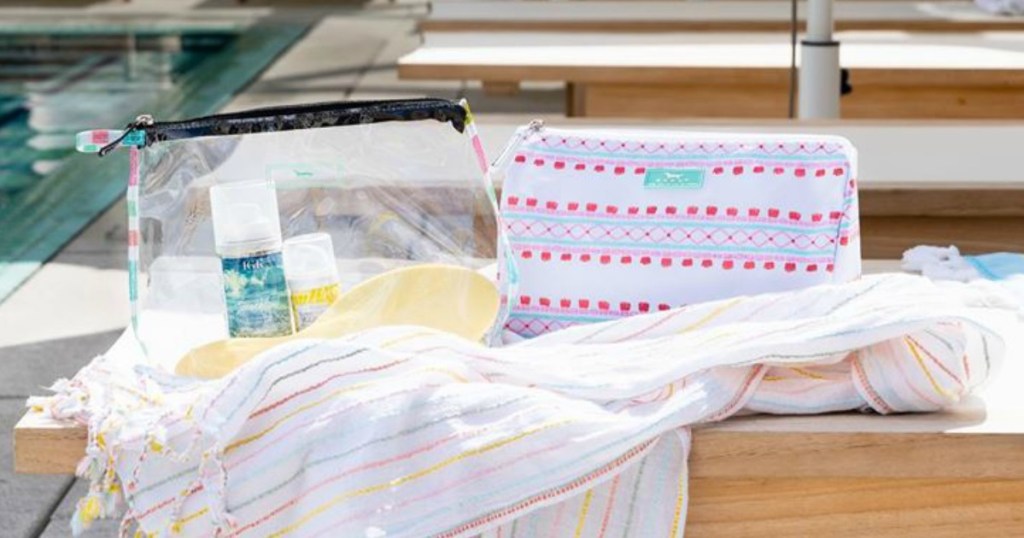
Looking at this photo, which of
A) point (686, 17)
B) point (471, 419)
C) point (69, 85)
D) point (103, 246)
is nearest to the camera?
point (471, 419)

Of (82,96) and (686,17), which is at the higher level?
(686,17)

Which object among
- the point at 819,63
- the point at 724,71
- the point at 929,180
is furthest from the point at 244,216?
the point at 724,71

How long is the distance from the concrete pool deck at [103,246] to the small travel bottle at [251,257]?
121cm

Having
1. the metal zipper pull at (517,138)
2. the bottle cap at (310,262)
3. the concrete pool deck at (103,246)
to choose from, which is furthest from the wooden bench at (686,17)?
the bottle cap at (310,262)

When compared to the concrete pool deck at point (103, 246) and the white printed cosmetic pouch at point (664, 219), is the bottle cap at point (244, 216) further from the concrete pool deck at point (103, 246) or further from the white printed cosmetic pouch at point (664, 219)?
the concrete pool deck at point (103, 246)

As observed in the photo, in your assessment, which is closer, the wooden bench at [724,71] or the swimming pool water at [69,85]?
the wooden bench at [724,71]

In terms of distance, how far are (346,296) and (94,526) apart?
1.28 metres

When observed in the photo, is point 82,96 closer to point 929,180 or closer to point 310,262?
point 929,180

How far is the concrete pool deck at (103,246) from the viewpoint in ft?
11.2

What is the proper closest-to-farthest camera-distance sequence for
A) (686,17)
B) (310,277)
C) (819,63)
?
(310,277) → (819,63) → (686,17)

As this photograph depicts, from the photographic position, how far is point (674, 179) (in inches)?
85.7

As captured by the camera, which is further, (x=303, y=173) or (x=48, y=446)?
(x=303, y=173)

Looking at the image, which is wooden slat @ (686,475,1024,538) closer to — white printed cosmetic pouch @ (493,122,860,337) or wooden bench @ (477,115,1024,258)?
white printed cosmetic pouch @ (493,122,860,337)

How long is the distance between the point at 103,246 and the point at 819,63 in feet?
7.69
